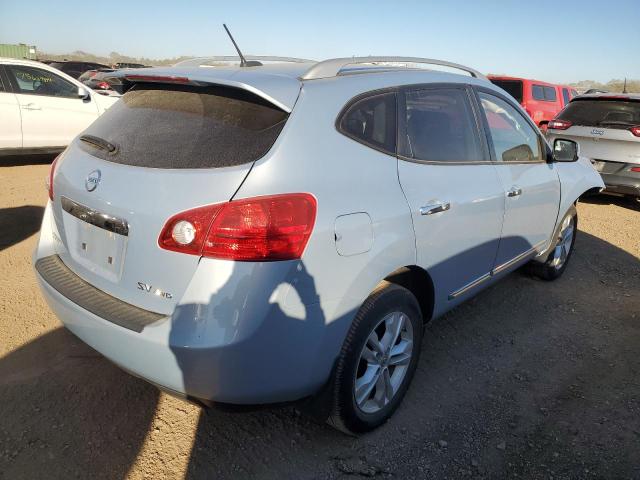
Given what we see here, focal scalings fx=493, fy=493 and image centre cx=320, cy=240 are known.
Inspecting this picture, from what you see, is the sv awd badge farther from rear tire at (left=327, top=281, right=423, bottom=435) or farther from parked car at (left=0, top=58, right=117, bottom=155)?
parked car at (left=0, top=58, right=117, bottom=155)

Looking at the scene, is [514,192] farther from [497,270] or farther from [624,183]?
[624,183]

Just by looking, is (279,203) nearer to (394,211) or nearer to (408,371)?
(394,211)

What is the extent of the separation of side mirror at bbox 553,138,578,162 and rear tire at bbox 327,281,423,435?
2.23m

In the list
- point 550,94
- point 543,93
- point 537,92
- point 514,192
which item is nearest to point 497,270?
point 514,192

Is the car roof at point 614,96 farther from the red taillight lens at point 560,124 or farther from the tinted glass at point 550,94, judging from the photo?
the tinted glass at point 550,94

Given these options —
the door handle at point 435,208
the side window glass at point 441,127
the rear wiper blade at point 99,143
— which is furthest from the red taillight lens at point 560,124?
the rear wiper blade at point 99,143

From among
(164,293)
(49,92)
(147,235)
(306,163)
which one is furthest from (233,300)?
(49,92)

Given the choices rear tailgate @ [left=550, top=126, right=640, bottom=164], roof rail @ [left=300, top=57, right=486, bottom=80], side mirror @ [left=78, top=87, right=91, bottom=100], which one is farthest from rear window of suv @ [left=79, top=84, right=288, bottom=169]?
side mirror @ [left=78, top=87, right=91, bottom=100]

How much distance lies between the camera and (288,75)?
2186 millimetres

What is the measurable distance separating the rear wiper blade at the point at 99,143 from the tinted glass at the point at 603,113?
685 cm

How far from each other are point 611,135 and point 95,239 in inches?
273

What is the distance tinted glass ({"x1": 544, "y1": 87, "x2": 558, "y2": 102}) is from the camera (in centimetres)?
1415

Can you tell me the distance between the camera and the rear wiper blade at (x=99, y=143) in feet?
7.37

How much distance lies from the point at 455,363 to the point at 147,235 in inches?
85.5
